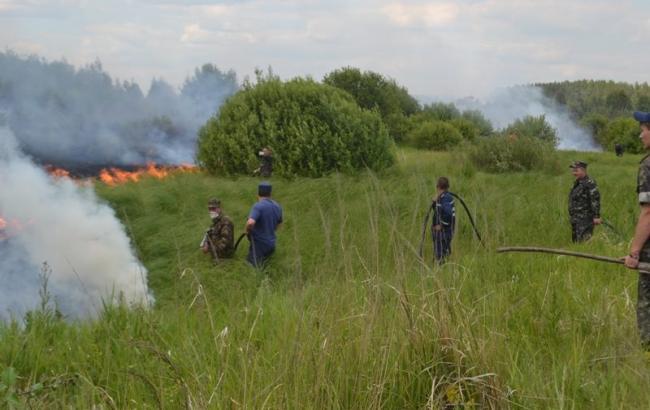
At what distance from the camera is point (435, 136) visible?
27531 mm

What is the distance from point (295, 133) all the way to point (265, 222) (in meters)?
6.74

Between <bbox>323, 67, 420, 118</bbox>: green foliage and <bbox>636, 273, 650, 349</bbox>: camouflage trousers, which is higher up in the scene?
<bbox>323, 67, 420, 118</bbox>: green foliage

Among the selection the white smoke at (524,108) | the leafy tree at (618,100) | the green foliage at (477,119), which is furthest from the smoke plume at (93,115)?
the leafy tree at (618,100)

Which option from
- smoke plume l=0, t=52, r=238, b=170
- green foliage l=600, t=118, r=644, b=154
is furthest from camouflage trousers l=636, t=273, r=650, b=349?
green foliage l=600, t=118, r=644, b=154

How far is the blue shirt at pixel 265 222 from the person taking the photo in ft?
33.2

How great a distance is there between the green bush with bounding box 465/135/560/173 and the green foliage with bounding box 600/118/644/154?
15.7 meters

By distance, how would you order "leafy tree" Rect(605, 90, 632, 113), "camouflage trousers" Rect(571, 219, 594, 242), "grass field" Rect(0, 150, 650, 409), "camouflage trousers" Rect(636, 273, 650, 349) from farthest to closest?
"leafy tree" Rect(605, 90, 632, 113) < "camouflage trousers" Rect(571, 219, 594, 242) < "camouflage trousers" Rect(636, 273, 650, 349) < "grass field" Rect(0, 150, 650, 409)

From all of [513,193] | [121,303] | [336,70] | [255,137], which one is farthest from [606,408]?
[336,70]

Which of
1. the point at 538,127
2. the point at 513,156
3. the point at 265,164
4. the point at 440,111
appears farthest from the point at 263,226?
the point at 440,111

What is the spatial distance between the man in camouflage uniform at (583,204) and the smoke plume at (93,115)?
37.2 feet

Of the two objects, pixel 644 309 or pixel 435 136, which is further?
pixel 435 136

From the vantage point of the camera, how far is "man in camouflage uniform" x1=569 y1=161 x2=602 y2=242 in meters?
10.7

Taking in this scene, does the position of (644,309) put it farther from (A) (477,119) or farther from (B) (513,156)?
(A) (477,119)

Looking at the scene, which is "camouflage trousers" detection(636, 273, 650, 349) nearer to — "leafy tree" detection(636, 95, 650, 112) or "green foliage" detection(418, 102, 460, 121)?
"green foliage" detection(418, 102, 460, 121)
